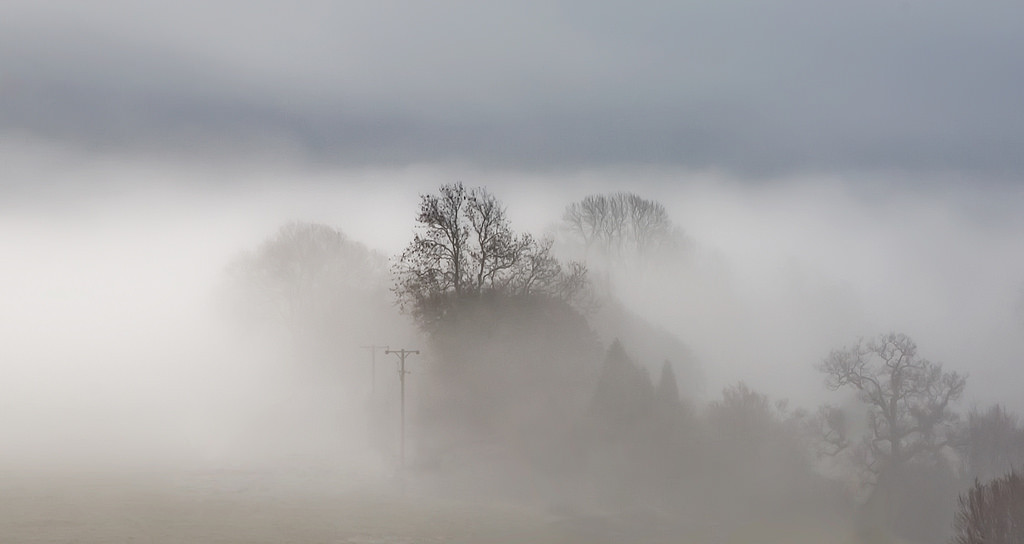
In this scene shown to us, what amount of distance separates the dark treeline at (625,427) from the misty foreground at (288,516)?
6.22 ft

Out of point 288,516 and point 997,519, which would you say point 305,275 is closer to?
point 288,516

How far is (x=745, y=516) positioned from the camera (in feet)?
237

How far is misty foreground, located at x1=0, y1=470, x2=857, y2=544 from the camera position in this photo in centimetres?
5603

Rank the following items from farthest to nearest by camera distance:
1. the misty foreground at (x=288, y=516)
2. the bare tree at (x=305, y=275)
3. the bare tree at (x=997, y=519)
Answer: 1. the bare tree at (x=305, y=275)
2. the misty foreground at (x=288, y=516)
3. the bare tree at (x=997, y=519)

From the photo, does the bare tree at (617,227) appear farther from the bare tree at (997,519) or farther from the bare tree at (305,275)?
the bare tree at (997,519)

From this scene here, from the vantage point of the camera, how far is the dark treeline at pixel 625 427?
2906 inches

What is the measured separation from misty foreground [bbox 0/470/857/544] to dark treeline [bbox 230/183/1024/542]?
1.90 m

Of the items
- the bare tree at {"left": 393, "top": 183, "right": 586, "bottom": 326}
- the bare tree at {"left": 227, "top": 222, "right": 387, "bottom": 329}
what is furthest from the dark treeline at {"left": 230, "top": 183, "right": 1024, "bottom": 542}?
the bare tree at {"left": 227, "top": 222, "right": 387, "bottom": 329}

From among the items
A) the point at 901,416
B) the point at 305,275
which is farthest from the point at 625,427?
the point at 305,275

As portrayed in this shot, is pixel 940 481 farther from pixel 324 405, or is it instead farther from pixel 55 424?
pixel 55 424

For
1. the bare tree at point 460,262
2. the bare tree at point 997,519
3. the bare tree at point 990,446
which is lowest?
the bare tree at point 997,519

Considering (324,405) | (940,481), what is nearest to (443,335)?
(324,405)

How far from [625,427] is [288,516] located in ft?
99.5

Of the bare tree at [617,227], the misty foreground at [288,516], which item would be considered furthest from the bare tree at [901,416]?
the bare tree at [617,227]
